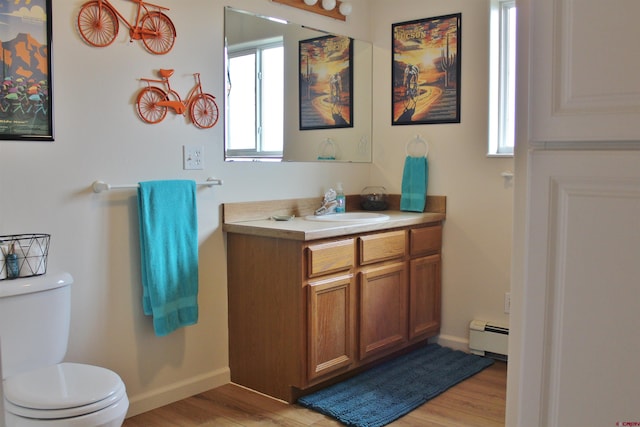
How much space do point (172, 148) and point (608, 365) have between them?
2.08m

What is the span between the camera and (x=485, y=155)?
350 cm

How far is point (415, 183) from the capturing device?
372 cm

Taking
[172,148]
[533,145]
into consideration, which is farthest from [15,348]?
[533,145]

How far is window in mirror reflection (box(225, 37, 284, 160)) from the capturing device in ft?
10.0

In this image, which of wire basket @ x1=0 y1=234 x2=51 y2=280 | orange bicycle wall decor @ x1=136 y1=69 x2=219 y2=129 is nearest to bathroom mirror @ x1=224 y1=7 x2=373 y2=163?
orange bicycle wall decor @ x1=136 y1=69 x2=219 y2=129

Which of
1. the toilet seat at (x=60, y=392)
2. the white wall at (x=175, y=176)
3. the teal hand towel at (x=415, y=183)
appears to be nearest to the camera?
the toilet seat at (x=60, y=392)

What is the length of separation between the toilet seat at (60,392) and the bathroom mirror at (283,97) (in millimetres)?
1318

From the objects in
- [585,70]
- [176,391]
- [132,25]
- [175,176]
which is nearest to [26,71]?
[132,25]

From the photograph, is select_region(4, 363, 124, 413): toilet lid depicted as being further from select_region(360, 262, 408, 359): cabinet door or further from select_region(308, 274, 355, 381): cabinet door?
select_region(360, 262, 408, 359): cabinet door

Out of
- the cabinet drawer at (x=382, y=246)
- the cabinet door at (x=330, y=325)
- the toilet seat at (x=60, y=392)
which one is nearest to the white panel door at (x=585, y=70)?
the toilet seat at (x=60, y=392)

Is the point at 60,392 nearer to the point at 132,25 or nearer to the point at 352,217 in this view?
the point at 132,25

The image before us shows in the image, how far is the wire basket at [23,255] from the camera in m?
2.18

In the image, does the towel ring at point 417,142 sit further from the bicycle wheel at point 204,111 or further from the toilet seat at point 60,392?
the toilet seat at point 60,392

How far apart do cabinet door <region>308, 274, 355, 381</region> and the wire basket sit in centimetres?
112
